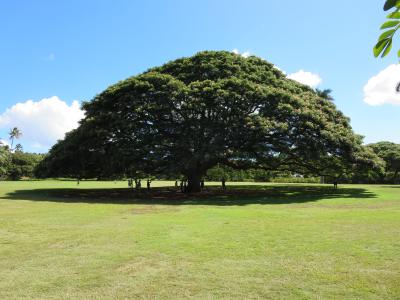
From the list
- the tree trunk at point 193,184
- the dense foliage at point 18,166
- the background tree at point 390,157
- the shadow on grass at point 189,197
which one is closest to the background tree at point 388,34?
the shadow on grass at point 189,197

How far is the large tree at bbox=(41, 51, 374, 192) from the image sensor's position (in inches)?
927

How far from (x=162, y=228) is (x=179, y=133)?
570 inches

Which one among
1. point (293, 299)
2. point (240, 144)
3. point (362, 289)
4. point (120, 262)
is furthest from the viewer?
point (240, 144)

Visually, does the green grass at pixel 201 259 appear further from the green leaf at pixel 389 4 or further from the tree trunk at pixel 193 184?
the tree trunk at pixel 193 184

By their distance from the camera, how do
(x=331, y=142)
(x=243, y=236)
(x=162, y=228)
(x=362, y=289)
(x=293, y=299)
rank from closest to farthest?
(x=293, y=299) → (x=362, y=289) → (x=243, y=236) → (x=162, y=228) → (x=331, y=142)

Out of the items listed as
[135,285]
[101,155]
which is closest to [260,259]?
[135,285]

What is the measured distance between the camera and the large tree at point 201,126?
23.5 m

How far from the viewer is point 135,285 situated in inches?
223

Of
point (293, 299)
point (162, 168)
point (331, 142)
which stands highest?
point (331, 142)

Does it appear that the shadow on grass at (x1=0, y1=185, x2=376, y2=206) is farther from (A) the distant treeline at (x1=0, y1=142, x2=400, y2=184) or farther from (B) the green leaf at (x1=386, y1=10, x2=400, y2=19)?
(B) the green leaf at (x1=386, y1=10, x2=400, y2=19)

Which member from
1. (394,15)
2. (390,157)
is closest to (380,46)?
(394,15)

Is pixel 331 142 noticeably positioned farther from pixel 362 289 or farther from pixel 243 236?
pixel 362 289

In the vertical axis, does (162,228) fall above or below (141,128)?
below

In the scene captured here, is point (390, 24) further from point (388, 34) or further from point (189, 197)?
point (189, 197)
